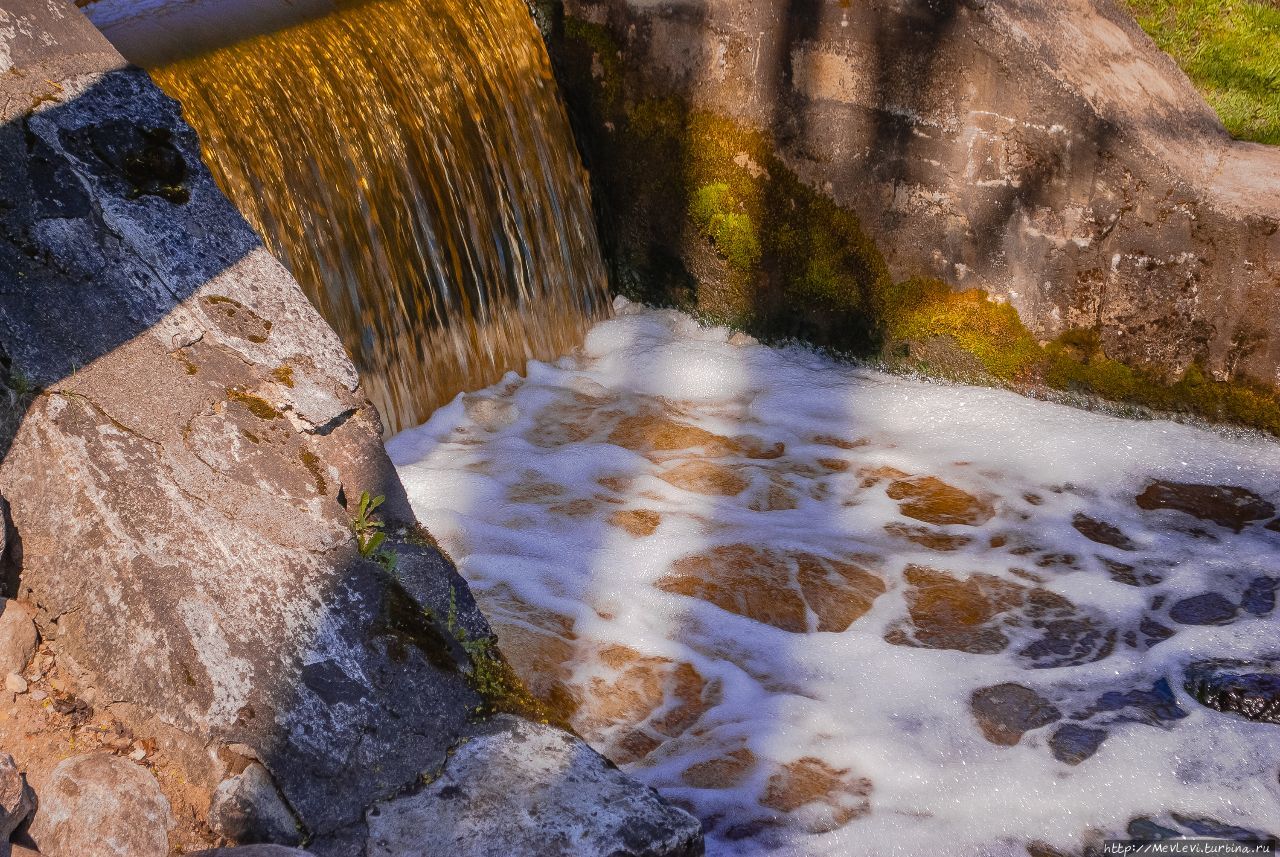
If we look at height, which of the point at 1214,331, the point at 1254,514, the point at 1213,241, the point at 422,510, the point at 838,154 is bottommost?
the point at 1254,514

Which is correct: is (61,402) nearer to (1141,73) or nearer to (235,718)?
(235,718)

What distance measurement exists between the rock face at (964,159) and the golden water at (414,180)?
385 millimetres

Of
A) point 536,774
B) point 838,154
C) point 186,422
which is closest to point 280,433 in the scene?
point 186,422

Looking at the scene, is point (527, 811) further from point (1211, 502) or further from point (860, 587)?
point (1211, 502)

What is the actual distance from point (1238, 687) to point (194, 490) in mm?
2620

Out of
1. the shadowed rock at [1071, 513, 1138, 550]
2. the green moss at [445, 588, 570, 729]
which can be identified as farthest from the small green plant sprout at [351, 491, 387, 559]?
the shadowed rock at [1071, 513, 1138, 550]

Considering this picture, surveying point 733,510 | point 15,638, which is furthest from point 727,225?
point 15,638

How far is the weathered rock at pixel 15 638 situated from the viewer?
2.05 metres

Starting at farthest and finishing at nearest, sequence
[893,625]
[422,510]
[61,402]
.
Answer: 1. [422,510]
2. [893,625]
3. [61,402]

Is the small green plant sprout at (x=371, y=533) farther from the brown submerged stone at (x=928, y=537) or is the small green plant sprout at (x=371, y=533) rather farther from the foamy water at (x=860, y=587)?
the brown submerged stone at (x=928, y=537)

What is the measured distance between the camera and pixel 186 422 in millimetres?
2338

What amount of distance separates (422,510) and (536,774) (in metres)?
1.78

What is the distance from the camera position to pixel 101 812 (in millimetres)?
Result: 1903

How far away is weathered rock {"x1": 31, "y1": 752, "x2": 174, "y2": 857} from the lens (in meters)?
1.85
